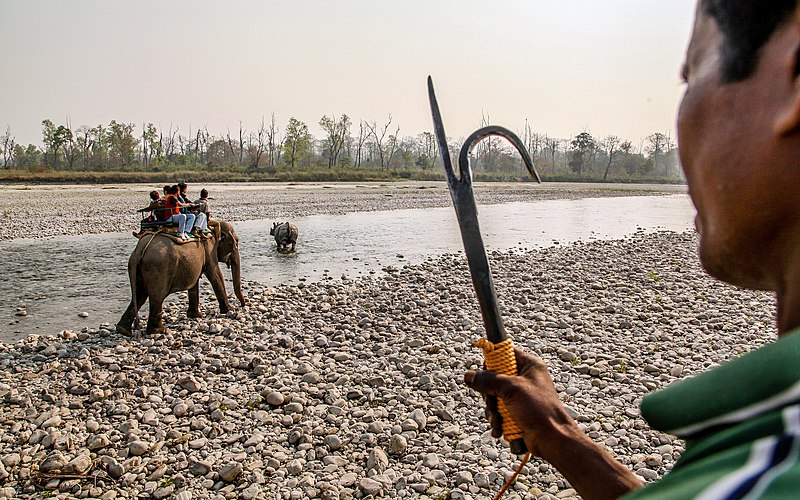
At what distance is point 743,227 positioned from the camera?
32.5 inches

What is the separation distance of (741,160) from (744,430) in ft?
1.23

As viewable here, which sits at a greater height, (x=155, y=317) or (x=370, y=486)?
(x=155, y=317)

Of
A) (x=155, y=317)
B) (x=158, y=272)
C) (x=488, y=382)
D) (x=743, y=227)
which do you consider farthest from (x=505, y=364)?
(x=155, y=317)

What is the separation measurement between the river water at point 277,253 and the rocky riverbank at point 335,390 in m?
1.69

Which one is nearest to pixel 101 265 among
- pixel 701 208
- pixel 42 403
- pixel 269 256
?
pixel 269 256

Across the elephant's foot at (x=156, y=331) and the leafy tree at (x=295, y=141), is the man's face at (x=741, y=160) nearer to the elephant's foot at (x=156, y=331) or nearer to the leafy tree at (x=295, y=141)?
the elephant's foot at (x=156, y=331)

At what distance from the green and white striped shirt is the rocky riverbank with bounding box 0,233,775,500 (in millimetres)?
3516

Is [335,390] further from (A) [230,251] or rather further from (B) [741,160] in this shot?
(B) [741,160]

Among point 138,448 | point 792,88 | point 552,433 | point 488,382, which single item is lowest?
point 138,448

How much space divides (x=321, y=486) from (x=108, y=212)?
23.9 meters

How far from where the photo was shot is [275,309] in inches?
352

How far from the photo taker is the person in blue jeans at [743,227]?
1.87 ft

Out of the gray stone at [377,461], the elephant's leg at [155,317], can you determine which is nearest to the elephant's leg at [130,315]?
the elephant's leg at [155,317]

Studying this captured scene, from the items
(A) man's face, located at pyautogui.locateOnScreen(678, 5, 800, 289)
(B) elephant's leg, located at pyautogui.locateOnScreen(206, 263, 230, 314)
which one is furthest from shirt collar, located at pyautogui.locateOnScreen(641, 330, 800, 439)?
(B) elephant's leg, located at pyautogui.locateOnScreen(206, 263, 230, 314)
